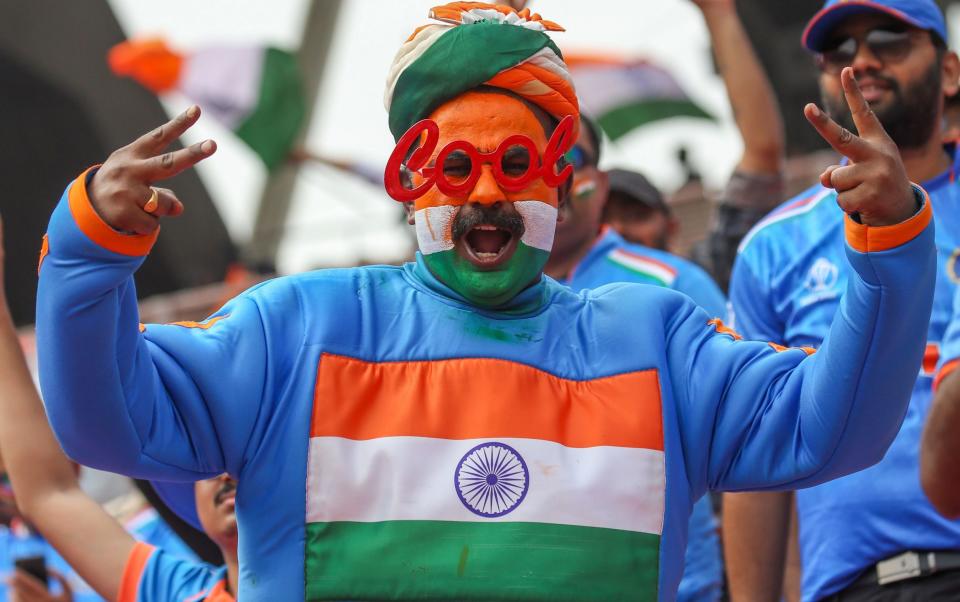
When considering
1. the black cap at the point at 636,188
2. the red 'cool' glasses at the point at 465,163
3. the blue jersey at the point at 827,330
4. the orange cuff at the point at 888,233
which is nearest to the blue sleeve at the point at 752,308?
the blue jersey at the point at 827,330

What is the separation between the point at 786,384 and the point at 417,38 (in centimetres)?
99

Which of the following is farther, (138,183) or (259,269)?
(259,269)

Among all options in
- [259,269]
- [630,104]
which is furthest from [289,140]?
[630,104]

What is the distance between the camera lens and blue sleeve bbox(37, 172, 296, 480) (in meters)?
2.43

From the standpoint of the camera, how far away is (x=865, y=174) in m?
2.52

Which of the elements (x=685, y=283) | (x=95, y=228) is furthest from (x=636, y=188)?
(x=95, y=228)

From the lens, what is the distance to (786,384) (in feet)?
9.32

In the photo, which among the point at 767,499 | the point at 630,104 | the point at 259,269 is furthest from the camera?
the point at 630,104

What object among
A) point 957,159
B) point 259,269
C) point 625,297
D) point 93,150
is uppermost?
point 625,297

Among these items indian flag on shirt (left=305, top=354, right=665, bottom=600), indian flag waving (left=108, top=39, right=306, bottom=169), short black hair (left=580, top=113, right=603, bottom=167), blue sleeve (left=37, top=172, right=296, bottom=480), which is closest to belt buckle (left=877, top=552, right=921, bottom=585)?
indian flag on shirt (left=305, top=354, right=665, bottom=600)

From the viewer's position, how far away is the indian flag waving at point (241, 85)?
11.1 m

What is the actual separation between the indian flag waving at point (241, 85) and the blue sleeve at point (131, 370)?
8396 mm

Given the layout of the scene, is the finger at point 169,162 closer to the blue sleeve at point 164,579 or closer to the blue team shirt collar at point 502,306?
the blue team shirt collar at point 502,306

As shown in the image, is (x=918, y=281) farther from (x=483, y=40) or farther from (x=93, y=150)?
(x=93, y=150)
